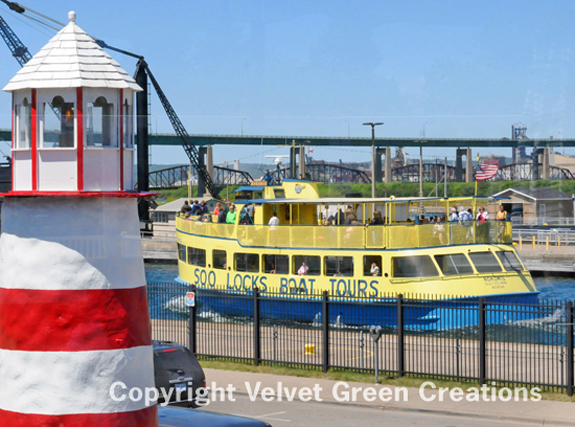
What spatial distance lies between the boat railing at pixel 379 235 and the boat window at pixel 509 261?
692mm

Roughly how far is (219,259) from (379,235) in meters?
8.13

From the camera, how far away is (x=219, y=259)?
3191cm

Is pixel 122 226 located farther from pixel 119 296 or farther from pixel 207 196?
pixel 207 196

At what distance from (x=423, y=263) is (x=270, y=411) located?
13.4 meters

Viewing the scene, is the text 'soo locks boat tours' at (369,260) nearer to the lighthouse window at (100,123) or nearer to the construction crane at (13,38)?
the construction crane at (13,38)

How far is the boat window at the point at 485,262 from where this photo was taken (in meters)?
26.1

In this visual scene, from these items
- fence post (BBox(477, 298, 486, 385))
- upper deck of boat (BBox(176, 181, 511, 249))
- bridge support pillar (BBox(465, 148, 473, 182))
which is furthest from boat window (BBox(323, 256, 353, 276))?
bridge support pillar (BBox(465, 148, 473, 182))

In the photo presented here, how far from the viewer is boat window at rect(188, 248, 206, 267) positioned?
32909 millimetres

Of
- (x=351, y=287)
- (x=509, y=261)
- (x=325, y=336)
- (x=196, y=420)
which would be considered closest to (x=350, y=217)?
(x=351, y=287)

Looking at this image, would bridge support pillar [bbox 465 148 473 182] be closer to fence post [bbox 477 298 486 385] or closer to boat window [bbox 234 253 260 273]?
boat window [bbox 234 253 260 273]

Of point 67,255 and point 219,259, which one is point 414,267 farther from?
point 67,255

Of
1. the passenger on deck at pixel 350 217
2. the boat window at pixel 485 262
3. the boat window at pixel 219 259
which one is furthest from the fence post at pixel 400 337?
the boat window at pixel 219 259

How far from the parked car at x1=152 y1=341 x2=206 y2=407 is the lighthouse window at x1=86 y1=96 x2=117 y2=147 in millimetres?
7034

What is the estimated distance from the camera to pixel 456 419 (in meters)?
13.3
